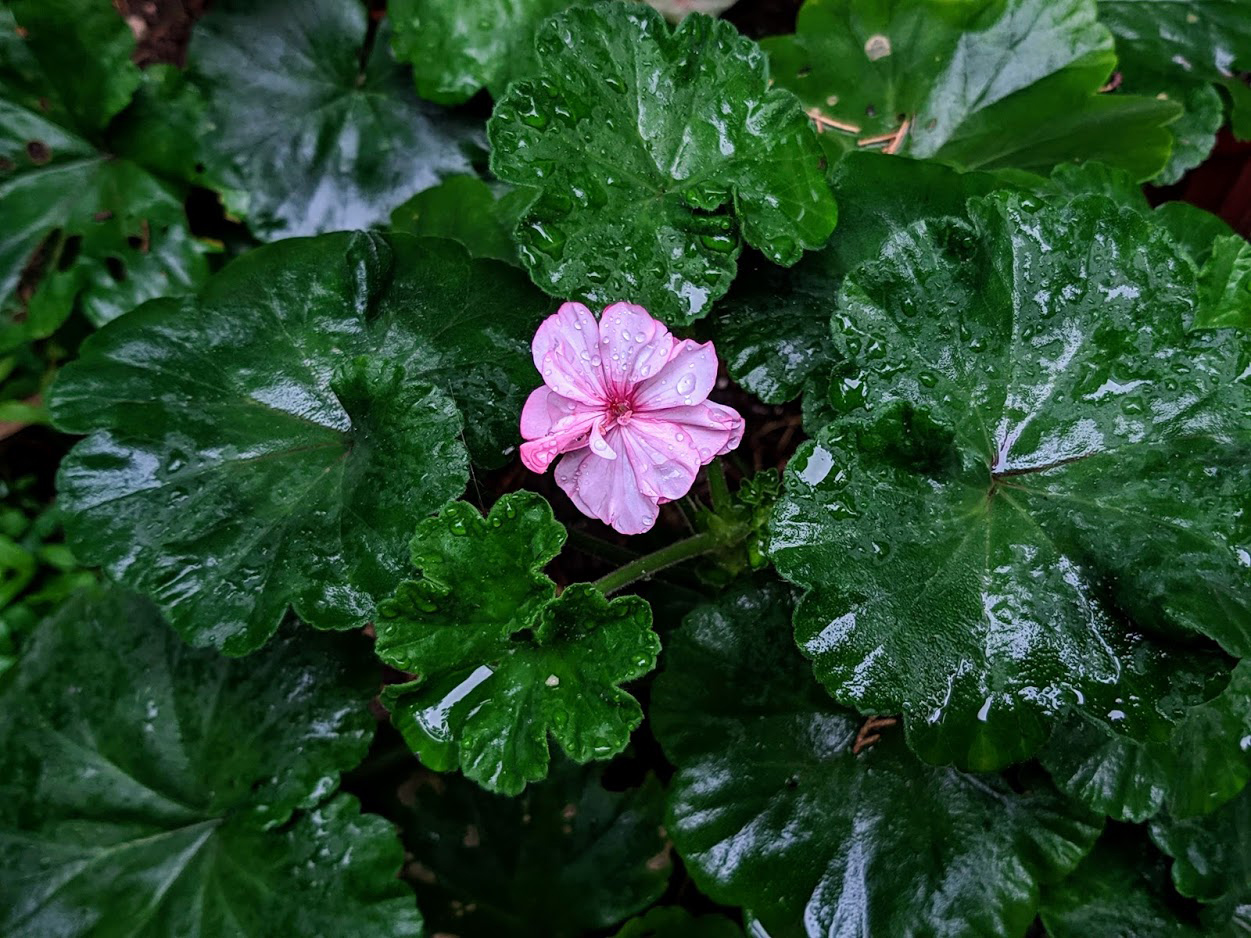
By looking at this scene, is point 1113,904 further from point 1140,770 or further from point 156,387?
point 156,387

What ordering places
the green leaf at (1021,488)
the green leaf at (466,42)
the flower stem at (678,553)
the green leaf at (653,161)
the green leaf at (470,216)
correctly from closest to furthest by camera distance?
the green leaf at (1021,488) → the green leaf at (653,161) → the flower stem at (678,553) → the green leaf at (470,216) → the green leaf at (466,42)

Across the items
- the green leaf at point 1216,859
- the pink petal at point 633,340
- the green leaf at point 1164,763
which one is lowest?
the green leaf at point 1216,859

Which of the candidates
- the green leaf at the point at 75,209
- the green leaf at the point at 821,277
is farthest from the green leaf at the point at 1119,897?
the green leaf at the point at 75,209

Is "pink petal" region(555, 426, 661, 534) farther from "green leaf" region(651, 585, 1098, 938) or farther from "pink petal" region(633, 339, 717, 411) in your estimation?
"green leaf" region(651, 585, 1098, 938)

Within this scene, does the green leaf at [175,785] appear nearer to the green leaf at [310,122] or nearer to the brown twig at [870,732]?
the brown twig at [870,732]

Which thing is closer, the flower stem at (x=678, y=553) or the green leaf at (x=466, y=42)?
the flower stem at (x=678, y=553)

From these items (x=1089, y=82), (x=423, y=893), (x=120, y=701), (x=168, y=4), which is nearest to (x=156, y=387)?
(x=120, y=701)

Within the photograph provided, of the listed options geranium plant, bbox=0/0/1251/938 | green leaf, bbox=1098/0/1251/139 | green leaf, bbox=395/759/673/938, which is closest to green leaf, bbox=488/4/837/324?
geranium plant, bbox=0/0/1251/938

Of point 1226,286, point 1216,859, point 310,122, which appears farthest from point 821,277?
point 310,122

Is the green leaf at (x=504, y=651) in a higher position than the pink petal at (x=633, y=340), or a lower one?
lower
